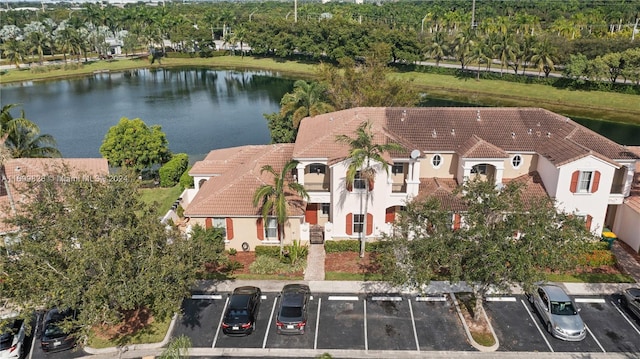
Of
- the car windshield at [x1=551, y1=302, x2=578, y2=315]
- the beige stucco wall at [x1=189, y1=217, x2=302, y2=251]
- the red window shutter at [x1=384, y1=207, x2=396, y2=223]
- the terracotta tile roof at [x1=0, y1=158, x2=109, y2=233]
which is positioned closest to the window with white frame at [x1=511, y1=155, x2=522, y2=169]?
the red window shutter at [x1=384, y1=207, x2=396, y2=223]

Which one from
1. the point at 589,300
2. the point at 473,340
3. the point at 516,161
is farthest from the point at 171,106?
the point at 589,300

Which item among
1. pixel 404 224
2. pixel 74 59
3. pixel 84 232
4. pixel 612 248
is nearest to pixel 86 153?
pixel 84 232

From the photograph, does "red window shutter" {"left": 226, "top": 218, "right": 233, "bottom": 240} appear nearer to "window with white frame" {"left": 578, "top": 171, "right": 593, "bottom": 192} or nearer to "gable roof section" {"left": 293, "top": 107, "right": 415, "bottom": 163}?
"gable roof section" {"left": 293, "top": 107, "right": 415, "bottom": 163}

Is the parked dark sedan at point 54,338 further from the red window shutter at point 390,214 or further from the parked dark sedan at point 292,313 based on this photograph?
the red window shutter at point 390,214

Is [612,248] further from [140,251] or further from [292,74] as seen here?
[292,74]

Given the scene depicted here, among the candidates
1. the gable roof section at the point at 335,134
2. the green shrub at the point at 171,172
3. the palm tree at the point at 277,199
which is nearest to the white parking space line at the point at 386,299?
the palm tree at the point at 277,199

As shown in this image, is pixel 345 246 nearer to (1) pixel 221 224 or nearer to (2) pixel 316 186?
(2) pixel 316 186
